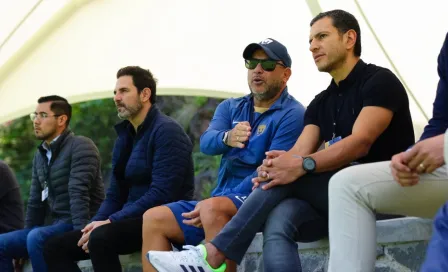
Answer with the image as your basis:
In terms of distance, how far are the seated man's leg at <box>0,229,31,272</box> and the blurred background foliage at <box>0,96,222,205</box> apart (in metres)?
8.41

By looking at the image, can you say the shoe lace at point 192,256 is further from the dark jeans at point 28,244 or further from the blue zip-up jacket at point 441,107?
the dark jeans at point 28,244

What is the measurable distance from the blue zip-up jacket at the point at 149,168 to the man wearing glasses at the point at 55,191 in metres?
0.42

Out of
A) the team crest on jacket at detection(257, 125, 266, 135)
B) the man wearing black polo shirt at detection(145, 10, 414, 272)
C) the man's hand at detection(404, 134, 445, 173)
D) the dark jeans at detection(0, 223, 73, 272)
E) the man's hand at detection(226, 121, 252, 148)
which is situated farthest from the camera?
the dark jeans at detection(0, 223, 73, 272)

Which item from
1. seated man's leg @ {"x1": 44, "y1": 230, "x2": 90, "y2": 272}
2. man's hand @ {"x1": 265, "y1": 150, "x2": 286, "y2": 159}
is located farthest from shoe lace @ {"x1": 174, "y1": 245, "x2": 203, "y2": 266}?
seated man's leg @ {"x1": 44, "y1": 230, "x2": 90, "y2": 272}

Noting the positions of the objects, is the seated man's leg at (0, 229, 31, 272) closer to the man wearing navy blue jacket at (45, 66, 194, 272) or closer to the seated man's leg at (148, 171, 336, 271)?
the man wearing navy blue jacket at (45, 66, 194, 272)

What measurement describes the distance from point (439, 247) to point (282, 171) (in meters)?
1.53

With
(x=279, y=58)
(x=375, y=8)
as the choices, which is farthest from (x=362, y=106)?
(x=375, y=8)

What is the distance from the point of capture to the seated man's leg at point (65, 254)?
19.6 ft

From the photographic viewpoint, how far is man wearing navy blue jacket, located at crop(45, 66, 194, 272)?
18.2 feet

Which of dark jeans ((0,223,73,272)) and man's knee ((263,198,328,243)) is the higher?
dark jeans ((0,223,73,272))

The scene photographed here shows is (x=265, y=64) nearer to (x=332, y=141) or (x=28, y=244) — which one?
(x=332, y=141)

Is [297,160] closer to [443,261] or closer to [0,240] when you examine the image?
[443,261]

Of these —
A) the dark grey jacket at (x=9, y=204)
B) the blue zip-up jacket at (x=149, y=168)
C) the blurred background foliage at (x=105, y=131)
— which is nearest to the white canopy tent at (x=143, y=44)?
the dark grey jacket at (x=9, y=204)

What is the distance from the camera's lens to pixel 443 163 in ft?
12.0
